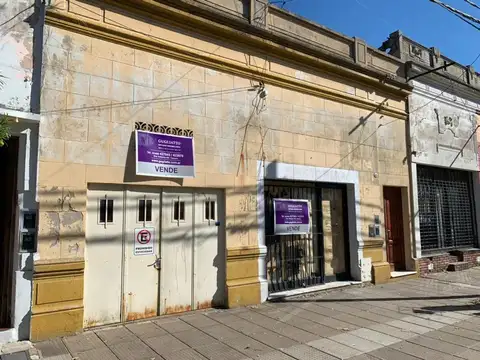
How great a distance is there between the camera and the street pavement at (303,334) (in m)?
5.08

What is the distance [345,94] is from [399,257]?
4.93m

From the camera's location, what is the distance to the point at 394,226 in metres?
11.4

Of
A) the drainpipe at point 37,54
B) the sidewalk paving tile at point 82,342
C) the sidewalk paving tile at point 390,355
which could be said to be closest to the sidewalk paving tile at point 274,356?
the sidewalk paving tile at point 390,355

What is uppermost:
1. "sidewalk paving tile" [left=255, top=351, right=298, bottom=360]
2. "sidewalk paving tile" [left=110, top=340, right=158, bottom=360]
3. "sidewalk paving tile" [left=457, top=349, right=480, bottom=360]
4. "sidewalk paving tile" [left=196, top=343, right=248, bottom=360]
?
"sidewalk paving tile" [left=110, top=340, right=158, bottom=360]

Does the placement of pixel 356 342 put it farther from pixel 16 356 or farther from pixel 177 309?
pixel 16 356

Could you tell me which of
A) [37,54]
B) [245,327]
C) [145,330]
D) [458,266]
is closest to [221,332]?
[245,327]

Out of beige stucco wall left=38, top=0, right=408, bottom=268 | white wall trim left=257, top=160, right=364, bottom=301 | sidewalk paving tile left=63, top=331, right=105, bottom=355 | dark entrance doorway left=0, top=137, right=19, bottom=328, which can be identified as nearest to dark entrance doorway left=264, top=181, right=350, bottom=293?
white wall trim left=257, top=160, right=364, bottom=301

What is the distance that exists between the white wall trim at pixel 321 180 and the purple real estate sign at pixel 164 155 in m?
1.68

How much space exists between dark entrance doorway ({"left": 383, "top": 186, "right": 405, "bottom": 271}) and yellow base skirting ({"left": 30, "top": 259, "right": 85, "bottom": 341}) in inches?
326

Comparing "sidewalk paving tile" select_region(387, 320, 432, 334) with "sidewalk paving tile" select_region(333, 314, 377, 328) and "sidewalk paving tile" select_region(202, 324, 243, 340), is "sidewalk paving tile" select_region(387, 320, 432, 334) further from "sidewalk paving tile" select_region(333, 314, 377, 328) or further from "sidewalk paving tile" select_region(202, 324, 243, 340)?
"sidewalk paving tile" select_region(202, 324, 243, 340)

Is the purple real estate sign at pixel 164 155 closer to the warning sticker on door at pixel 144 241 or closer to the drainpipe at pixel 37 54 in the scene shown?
the warning sticker on door at pixel 144 241

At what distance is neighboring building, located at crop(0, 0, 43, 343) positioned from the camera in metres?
5.40

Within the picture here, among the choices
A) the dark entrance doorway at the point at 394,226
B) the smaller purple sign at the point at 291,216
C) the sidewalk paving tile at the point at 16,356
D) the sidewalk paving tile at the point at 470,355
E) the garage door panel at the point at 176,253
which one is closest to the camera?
the sidewalk paving tile at the point at 16,356

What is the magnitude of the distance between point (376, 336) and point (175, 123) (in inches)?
→ 186
